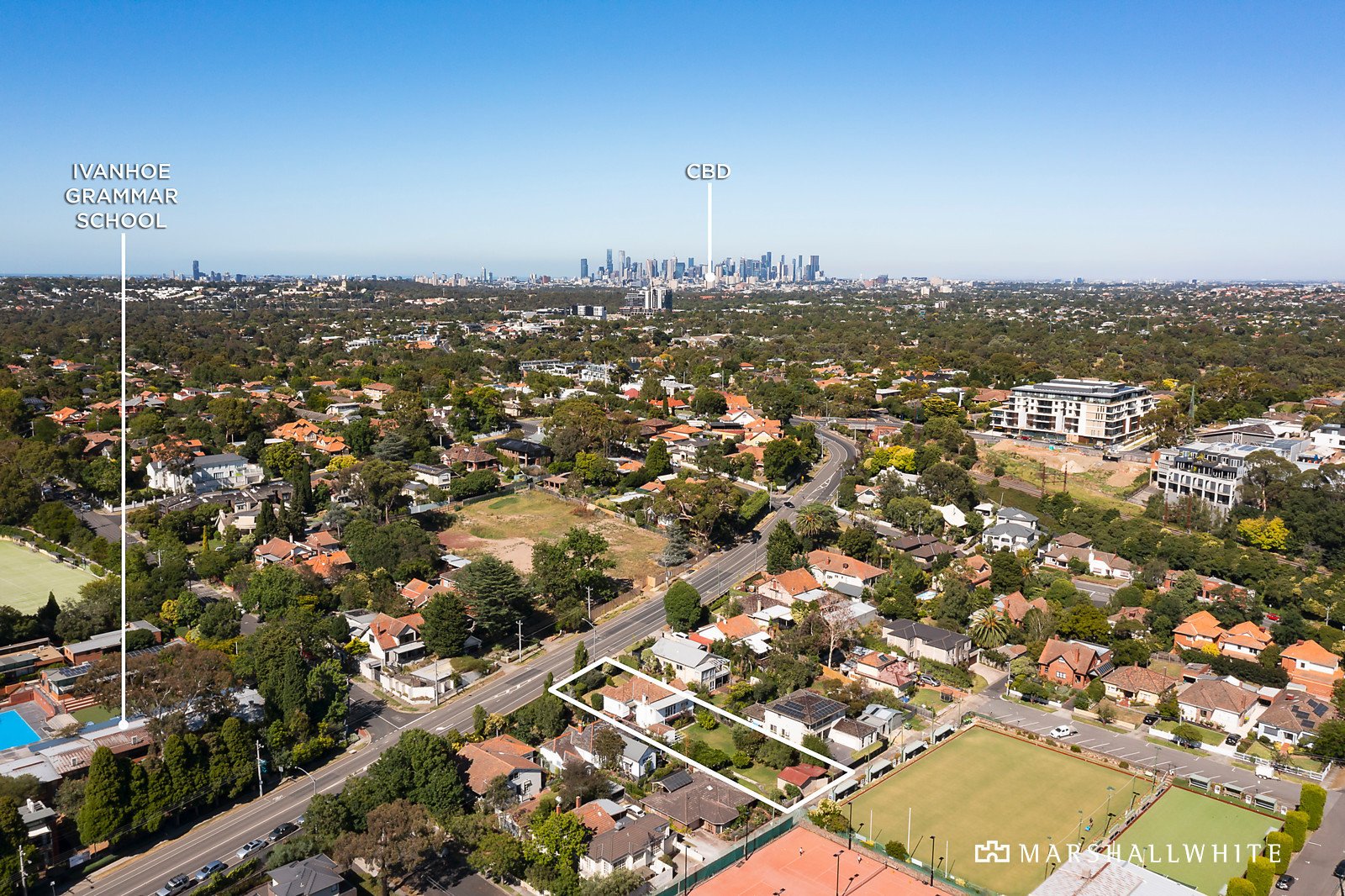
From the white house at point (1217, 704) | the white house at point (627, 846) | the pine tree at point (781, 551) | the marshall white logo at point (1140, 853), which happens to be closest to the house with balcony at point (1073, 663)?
the white house at point (1217, 704)

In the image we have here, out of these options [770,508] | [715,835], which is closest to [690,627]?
[715,835]

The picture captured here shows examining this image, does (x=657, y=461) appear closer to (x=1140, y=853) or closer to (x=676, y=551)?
(x=676, y=551)

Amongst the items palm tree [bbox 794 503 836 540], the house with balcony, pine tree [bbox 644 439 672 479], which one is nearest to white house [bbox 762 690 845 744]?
the house with balcony

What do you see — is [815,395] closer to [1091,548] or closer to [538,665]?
[1091,548]

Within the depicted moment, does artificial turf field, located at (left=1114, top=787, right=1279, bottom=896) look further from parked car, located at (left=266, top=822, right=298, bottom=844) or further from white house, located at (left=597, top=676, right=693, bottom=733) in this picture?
parked car, located at (left=266, top=822, right=298, bottom=844)

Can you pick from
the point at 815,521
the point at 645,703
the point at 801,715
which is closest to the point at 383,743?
the point at 645,703

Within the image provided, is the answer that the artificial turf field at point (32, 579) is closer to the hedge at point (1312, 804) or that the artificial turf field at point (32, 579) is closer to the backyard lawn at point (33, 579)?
the backyard lawn at point (33, 579)
